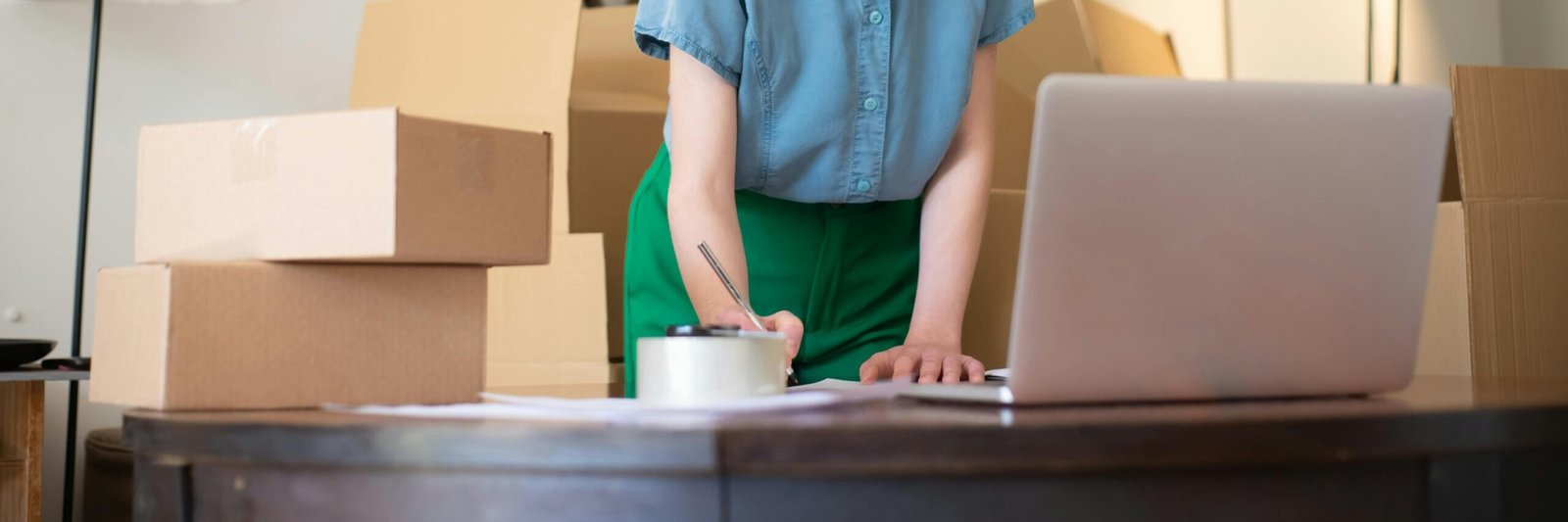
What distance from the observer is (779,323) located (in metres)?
0.98

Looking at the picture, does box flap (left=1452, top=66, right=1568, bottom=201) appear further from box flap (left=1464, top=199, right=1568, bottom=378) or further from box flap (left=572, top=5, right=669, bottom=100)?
box flap (left=572, top=5, right=669, bottom=100)

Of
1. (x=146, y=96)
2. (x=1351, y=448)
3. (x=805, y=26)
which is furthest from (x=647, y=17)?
(x=146, y=96)

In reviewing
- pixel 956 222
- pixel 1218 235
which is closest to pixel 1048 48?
pixel 956 222

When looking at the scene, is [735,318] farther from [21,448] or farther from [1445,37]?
[1445,37]

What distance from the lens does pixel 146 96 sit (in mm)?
2518

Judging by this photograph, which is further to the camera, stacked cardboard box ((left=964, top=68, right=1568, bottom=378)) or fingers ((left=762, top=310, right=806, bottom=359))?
stacked cardboard box ((left=964, top=68, right=1568, bottom=378))

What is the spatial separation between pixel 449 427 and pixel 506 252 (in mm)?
296

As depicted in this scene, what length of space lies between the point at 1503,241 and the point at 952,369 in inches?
29.7

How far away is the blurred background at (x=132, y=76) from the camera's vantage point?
2.40 metres

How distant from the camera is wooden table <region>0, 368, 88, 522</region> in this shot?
195 centimetres

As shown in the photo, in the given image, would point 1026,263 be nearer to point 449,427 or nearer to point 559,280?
point 449,427

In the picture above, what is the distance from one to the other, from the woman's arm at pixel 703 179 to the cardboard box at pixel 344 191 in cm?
35

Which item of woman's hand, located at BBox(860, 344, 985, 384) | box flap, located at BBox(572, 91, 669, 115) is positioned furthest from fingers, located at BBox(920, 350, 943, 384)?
box flap, located at BBox(572, 91, 669, 115)

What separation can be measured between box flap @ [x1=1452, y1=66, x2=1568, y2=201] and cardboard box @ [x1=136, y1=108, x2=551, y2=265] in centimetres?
102
